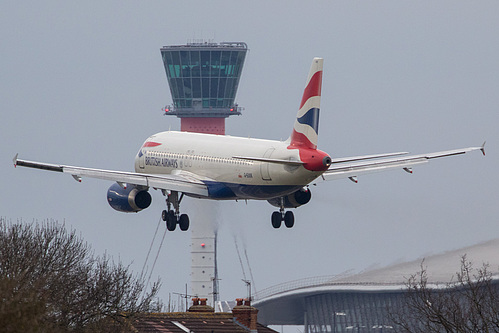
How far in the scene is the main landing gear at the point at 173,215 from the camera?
9850 centimetres

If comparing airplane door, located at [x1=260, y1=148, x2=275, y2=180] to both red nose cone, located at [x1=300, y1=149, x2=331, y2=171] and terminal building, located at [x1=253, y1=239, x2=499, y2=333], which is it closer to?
red nose cone, located at [x1=300, y1=149, x2=331, y2=171]

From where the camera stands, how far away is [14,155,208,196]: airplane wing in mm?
91125

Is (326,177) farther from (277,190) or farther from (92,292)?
(92,292)

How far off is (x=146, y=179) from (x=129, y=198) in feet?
9.54

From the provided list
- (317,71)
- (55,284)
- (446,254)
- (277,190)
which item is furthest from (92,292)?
(446,254)

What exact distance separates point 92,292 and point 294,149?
1470 cm

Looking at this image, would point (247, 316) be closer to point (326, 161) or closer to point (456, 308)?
point (456, 308)

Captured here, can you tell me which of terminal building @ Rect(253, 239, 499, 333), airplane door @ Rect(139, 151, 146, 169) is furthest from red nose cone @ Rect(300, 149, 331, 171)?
terminal building @ Rect(253, 239, 499, 333)

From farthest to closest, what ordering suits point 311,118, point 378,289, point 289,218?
point 378,289 → point 289,218 → point 311,118

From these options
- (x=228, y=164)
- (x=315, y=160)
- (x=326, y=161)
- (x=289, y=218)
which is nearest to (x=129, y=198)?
(x=228, y=164)

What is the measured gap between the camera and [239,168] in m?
92.7

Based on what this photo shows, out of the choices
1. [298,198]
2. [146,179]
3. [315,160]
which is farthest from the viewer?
[146,179]

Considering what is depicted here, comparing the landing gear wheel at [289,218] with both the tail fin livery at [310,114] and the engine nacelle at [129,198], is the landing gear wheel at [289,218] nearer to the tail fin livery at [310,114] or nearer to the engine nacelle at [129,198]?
the tail fin livery at [310,114]

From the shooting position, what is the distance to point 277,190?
290ft
